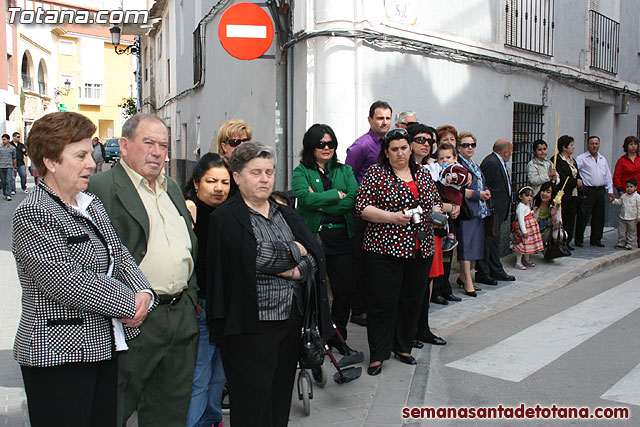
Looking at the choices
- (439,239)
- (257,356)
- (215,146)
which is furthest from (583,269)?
(257,356)

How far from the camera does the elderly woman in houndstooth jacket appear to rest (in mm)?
2406

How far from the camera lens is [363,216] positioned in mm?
4711

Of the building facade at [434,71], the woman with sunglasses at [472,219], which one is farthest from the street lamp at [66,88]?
the woman with sunglasses at [472,219]

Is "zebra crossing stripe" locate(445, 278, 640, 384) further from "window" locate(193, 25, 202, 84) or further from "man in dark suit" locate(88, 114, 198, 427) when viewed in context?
"window" locate(193, 25, 202, 84)

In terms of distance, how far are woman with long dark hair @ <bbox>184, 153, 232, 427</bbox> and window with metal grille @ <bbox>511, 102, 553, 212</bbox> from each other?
7.46m

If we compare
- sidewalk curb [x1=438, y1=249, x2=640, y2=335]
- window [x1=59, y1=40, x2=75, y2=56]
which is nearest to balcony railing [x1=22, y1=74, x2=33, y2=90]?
window [x1=59, y1=40, x2=75, y2=56]

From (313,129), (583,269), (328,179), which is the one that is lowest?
(583,269)

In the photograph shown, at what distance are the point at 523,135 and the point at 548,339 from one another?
5.64 metres

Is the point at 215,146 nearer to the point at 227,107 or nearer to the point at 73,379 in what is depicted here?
the point at 73,379

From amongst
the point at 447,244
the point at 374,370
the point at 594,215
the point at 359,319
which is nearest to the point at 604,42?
the point at 594,215

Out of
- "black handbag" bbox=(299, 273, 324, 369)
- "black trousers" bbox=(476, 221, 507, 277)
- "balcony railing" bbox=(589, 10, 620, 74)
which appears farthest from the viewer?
"balcony railing" bbox=(589, 10, 620, 74)

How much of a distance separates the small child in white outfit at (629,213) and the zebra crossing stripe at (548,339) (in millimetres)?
3120

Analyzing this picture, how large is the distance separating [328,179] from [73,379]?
9.58 ft

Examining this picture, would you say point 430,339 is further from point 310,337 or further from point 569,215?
point 569,215
